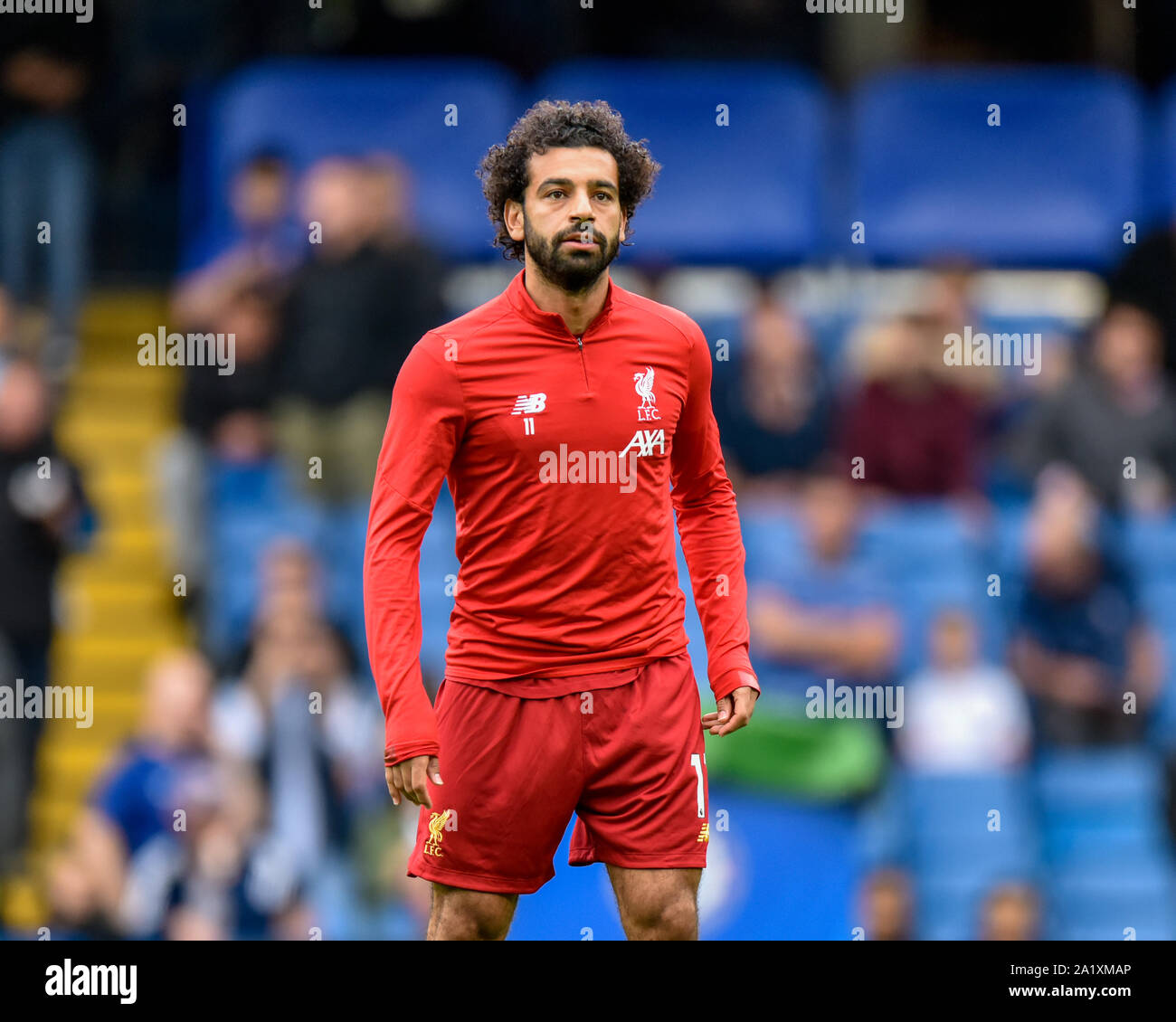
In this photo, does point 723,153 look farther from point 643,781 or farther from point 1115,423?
point 643,781

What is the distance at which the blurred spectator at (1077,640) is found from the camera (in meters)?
8.36

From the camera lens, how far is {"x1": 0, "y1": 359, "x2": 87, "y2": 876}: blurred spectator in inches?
329

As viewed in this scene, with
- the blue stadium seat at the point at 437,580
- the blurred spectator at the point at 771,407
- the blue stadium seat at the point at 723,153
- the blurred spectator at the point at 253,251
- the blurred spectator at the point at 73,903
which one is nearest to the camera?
the blurred spectator at the point at 73,903

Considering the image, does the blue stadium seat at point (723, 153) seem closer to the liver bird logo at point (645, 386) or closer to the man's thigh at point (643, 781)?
the liver bird logo at point (645, 386)

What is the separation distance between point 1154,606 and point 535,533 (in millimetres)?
5506

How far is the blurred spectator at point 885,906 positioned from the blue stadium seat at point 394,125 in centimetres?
374

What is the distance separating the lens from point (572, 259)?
396cm

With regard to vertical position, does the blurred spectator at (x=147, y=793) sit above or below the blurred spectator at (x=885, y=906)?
above

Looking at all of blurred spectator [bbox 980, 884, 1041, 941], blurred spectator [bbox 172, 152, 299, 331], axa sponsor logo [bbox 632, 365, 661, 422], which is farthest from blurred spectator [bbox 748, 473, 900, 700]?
axa sponsor logo [bbox 632, 365, 661, 422]

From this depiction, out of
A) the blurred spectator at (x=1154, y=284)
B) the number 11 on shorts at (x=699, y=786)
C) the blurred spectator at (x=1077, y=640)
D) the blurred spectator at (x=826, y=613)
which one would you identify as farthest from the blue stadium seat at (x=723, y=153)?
the number 11 on shorts at (x=699, y=786)

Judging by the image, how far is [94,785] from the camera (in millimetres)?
8258

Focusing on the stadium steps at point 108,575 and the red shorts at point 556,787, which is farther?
the stadium steps at point 108,575

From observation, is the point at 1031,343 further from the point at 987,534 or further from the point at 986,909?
the point at 986,909

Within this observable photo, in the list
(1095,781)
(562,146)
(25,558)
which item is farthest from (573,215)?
(1095,781)
